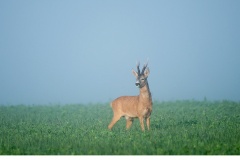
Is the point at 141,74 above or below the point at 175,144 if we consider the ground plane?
above

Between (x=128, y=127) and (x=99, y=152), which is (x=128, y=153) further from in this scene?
(x=128, y=127)

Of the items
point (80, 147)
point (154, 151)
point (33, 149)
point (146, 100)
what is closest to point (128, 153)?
point (154, 151)

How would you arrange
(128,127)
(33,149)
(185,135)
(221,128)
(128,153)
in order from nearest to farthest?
(128,153)
(33,149)
(185,135)
(221,128)
(128,127)

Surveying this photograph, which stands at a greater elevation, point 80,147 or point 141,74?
point 141,74

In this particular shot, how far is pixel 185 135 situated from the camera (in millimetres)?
11875

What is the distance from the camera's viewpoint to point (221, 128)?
44.2 ft

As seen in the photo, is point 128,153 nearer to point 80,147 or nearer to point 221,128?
point 80,147

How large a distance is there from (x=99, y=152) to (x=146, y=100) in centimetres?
457

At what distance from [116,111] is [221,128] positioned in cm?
330

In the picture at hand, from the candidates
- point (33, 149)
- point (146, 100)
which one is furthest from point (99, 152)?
point (146, 100)

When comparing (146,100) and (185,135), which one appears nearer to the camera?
(185,135)
